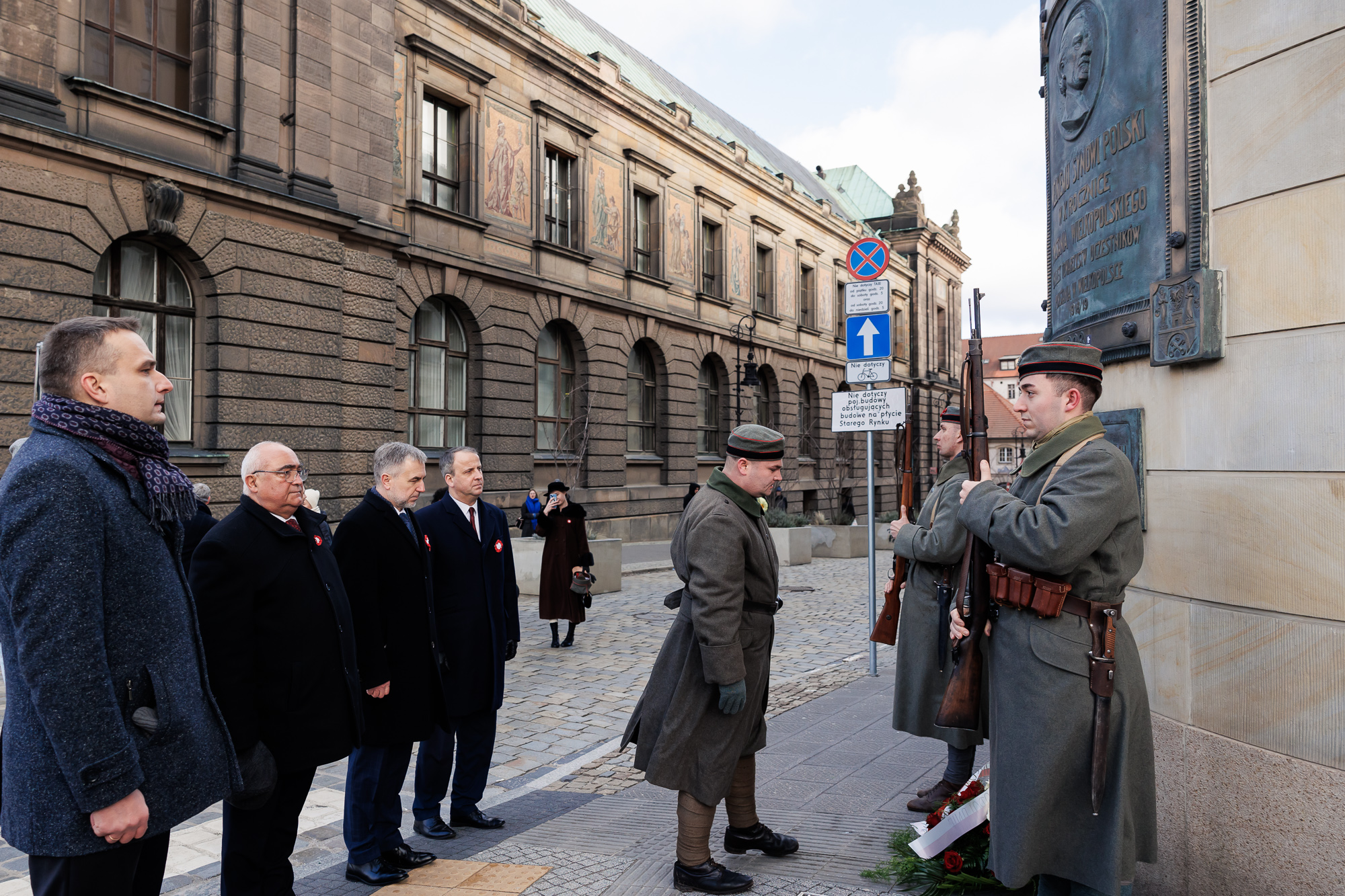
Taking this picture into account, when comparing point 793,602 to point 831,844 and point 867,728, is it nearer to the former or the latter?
point 867,728

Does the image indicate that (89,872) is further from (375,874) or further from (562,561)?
(562,561)

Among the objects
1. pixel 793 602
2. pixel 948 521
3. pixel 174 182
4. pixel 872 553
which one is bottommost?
pixel 793 602

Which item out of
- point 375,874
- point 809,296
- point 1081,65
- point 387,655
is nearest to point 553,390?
point 809,296

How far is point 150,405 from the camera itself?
8.66 ft

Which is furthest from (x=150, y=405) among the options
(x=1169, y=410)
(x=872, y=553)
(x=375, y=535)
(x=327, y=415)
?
(x=327, y=415)

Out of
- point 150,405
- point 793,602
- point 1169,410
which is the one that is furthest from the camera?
point 793,602

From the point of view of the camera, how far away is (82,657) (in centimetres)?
229

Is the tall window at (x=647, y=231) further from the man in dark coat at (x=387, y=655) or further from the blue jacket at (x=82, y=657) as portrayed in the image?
the blue jacket at (x=82, y=657)

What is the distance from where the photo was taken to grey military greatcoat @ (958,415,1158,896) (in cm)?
283

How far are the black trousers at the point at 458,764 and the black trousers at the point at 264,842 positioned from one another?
1087 millimetres

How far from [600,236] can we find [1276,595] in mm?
22357

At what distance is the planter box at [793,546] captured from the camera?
2105 cm

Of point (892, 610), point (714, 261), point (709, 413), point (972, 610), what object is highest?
point (714, 261)

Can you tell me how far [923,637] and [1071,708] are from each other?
6.15ft
